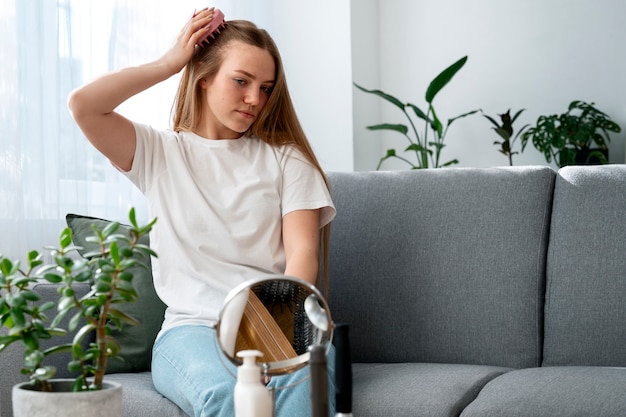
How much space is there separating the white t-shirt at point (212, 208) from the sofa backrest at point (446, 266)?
23 centimetres

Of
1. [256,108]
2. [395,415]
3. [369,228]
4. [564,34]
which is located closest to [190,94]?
[256,108]

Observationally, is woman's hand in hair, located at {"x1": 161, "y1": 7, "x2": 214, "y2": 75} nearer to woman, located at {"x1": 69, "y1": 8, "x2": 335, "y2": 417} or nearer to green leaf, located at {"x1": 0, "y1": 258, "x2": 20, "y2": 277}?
woman, located at {"x1": 69, "y1": 8, "x2": 335, "y2": 417}

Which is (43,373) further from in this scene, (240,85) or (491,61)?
(491,61)

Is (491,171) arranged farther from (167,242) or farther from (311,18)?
(311,18)

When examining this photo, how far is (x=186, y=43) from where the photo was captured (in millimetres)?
1818

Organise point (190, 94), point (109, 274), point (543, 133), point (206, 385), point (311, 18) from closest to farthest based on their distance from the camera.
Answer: point (109, 274), point (206, 385), point (190, 94), point (543, 133), point (311, 18)

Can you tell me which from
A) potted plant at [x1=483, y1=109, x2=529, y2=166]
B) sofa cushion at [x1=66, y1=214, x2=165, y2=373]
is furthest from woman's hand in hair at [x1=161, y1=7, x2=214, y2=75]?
potted plant at [x1=483, y1=109, x2=529, y2=166]

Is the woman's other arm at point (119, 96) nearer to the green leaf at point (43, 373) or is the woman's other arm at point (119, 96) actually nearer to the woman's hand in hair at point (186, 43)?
the woman's hand in hair at point (186, 43)

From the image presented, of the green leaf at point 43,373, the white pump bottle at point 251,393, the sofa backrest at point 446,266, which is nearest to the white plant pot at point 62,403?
the green leaf at point 43,373

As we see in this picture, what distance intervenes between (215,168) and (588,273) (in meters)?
0.86

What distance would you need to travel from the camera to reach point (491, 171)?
80.0 inches

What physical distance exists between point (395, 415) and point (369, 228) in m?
0.62

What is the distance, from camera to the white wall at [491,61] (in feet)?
12.3

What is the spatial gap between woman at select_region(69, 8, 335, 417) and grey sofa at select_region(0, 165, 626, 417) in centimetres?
20
